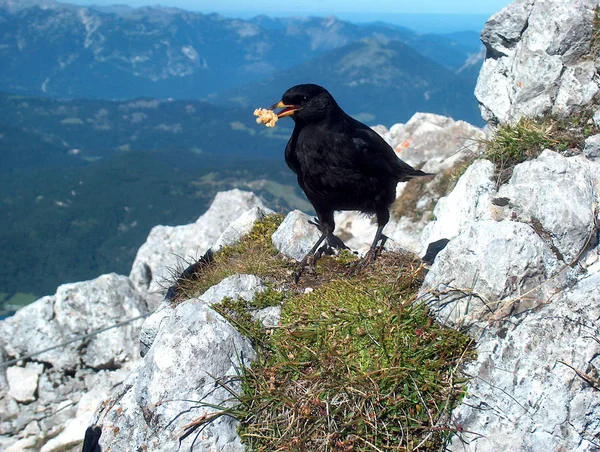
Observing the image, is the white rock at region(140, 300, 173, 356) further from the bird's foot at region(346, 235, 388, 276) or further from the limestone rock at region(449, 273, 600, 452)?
the limestone rock at region(449, 273, 600, 452)

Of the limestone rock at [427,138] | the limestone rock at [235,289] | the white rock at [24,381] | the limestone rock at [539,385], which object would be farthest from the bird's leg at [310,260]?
the limestone rock at [427,138]

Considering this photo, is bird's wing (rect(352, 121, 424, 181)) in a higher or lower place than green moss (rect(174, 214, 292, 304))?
higher

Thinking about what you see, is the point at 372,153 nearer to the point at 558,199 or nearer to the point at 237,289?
the point at 558,199

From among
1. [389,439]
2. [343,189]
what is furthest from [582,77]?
[389,439]

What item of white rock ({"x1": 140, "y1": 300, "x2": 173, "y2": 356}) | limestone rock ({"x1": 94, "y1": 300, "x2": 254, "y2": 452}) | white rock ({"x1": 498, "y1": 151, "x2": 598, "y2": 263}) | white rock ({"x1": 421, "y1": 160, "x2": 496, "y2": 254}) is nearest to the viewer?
limestone rock ({"x1": 94, "y1": 300, "x2": 254, "y2": 452})

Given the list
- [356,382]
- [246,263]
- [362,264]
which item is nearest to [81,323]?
[246,263]

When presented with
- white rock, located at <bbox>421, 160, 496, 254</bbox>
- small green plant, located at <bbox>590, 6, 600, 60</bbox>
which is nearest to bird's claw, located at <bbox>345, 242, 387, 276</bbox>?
white rock, located at <bbox>421, 160, 496, 254</bbox>
